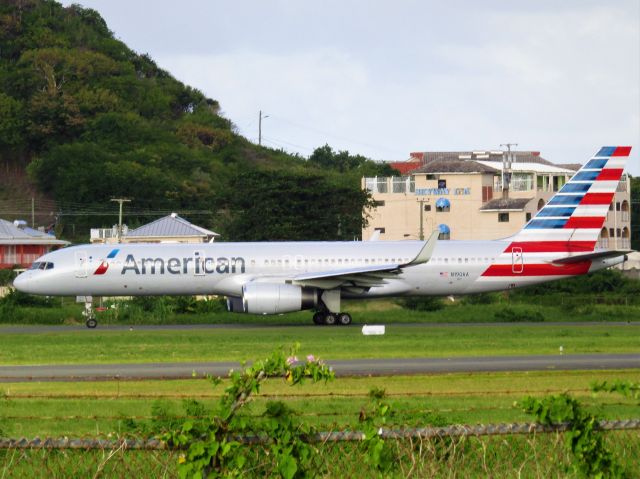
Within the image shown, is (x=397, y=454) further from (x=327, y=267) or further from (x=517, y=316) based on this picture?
(x=517, y=316)

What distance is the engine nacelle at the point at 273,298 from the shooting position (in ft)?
131

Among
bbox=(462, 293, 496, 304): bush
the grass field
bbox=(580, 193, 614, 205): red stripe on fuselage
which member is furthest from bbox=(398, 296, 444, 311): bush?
the grass field

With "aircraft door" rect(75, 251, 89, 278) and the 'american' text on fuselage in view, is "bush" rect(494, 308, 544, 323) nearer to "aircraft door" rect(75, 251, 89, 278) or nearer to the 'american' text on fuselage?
the 'american' text on fuselage

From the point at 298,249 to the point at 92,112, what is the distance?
10005 centimetres

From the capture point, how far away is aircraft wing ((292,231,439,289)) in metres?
40.0

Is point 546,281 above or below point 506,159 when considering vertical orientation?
below

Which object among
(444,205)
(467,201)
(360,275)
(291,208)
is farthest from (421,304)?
(444,205)

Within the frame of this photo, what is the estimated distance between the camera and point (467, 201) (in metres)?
98.6

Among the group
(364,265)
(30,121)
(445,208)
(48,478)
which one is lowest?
(48,478)

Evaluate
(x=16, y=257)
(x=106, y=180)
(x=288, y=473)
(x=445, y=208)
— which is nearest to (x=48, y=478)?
(x=288, y=473)

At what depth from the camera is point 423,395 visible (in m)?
19.3

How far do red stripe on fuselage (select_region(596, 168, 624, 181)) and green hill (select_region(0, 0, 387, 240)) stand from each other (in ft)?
120

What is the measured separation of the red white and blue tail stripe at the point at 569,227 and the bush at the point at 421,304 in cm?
696

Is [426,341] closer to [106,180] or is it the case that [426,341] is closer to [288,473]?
[288,473]
